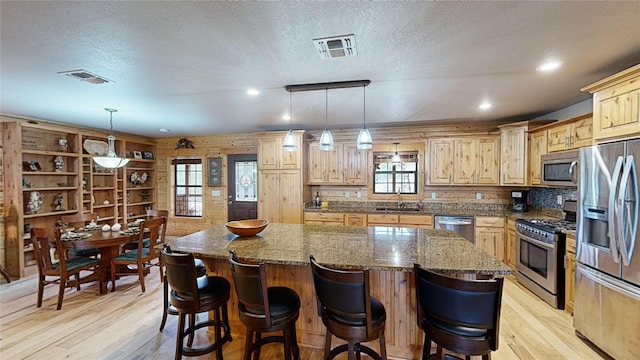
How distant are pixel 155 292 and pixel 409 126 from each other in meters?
4.80

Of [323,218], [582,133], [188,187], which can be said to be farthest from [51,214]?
[582,133]

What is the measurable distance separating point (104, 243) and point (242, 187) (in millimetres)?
3219

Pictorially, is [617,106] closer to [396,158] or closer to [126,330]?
[396,158]

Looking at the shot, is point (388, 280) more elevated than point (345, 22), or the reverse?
point (345, 22)

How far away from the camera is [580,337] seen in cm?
270

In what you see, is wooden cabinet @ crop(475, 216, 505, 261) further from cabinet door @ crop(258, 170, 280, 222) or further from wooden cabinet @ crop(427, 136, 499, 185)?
cabinet door @ crop(258, 170, 280, 222)

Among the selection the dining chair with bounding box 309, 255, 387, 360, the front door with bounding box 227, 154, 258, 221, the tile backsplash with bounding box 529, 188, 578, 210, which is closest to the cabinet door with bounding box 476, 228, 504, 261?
the tile backsplash with bounding box 529, 188, 578, 210

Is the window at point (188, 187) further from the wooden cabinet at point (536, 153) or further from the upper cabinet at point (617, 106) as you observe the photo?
the upper cabinet at point (617, 106)

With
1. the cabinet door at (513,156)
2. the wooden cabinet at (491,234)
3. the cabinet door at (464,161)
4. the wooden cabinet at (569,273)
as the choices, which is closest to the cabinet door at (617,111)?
the wooden cabinet at (569,273)

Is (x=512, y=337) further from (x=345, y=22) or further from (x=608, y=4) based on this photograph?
(x=345, y=22)

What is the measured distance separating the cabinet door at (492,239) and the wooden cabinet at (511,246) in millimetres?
83

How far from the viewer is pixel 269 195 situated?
5.39 metres

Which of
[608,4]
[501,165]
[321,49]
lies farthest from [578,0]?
[501,165]

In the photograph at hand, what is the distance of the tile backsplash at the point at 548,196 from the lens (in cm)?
399
